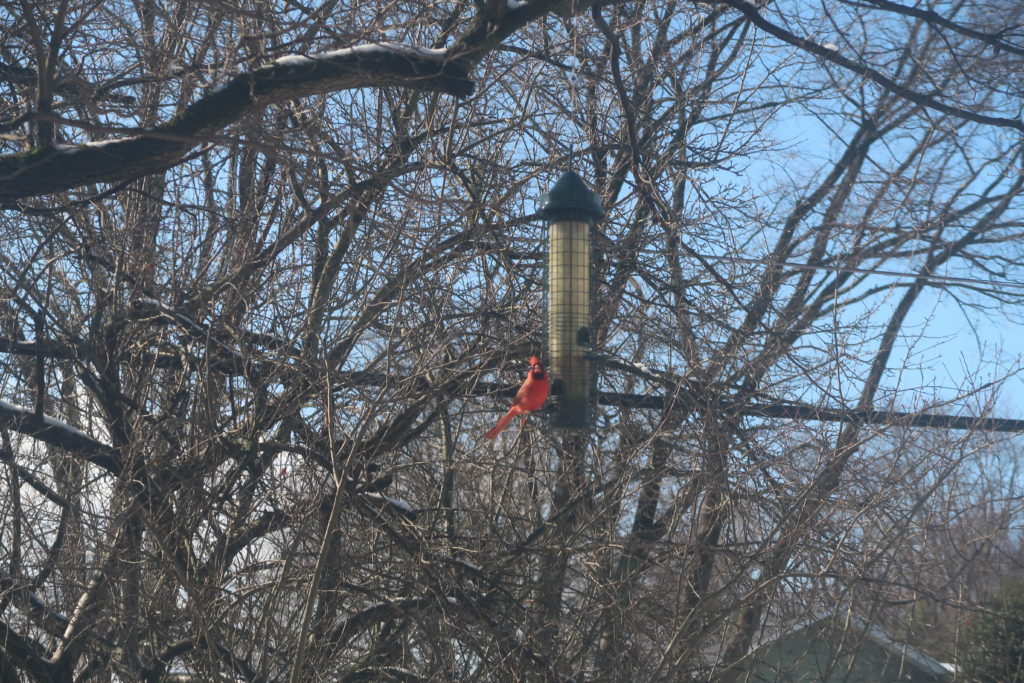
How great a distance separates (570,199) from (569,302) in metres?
0.71

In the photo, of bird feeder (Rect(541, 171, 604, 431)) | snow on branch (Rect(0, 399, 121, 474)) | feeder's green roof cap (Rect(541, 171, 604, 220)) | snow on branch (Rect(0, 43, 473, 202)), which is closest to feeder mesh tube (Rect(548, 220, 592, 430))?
bird feeder (Rect(541, 171, 604, 431))

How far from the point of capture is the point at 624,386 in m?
7.57

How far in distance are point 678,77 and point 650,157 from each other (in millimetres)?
1240

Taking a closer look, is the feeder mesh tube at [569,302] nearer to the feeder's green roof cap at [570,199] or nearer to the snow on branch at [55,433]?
the feeder's green roof cap at [570,199]

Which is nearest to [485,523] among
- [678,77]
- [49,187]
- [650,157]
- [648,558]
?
[648,558]

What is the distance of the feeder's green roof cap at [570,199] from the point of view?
547 cm

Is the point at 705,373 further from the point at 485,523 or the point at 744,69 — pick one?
the point at 744,69

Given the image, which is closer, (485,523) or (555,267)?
(555,267)

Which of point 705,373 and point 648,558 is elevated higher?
point 705,373

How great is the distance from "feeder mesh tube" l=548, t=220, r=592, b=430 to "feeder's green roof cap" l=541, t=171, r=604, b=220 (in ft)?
0.54

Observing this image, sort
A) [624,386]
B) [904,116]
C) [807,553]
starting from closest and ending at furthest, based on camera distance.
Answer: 1. [807,553]
2. [624,386]
3. [904,116]

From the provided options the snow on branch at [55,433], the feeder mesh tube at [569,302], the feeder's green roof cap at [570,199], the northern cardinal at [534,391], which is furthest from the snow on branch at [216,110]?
the snow on branch at [55,433]

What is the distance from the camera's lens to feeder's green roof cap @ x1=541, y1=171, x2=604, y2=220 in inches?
215

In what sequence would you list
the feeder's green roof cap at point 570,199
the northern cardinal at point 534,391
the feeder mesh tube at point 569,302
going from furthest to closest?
1. the feeder mesh tube at point 569,302
2. the feeder's green roof cap at point 570,199
3. the northern cardinal at point 534,391
